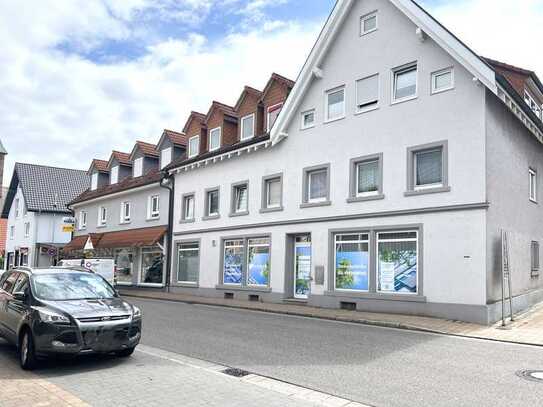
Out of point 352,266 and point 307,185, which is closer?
point 352,266

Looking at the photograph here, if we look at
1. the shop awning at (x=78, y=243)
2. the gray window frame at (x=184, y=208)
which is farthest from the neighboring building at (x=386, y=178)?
the shop awning at (x=78, y=243)

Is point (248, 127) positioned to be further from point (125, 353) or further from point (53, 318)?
point (53, 318)

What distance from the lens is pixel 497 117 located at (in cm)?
1559

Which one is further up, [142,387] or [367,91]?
[367,91]

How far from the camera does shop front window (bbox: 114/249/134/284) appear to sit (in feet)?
99.0

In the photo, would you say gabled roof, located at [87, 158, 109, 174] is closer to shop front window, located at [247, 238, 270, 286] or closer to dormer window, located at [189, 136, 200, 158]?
dormer window, located at [189, 136, 200, 158]

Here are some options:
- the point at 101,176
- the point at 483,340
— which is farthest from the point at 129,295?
the point at 483,340

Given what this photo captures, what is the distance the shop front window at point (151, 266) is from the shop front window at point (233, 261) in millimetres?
5568

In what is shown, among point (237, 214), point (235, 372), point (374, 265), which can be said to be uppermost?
point (237, 214)

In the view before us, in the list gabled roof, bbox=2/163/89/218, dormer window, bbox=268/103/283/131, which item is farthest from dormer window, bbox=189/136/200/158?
gabled roof, bbox=2/163/89/218

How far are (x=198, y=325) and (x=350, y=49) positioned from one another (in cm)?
1097

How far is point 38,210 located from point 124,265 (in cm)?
1521

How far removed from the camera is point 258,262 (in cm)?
2119

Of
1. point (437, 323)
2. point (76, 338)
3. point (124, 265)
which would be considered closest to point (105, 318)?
point (76, 338)
